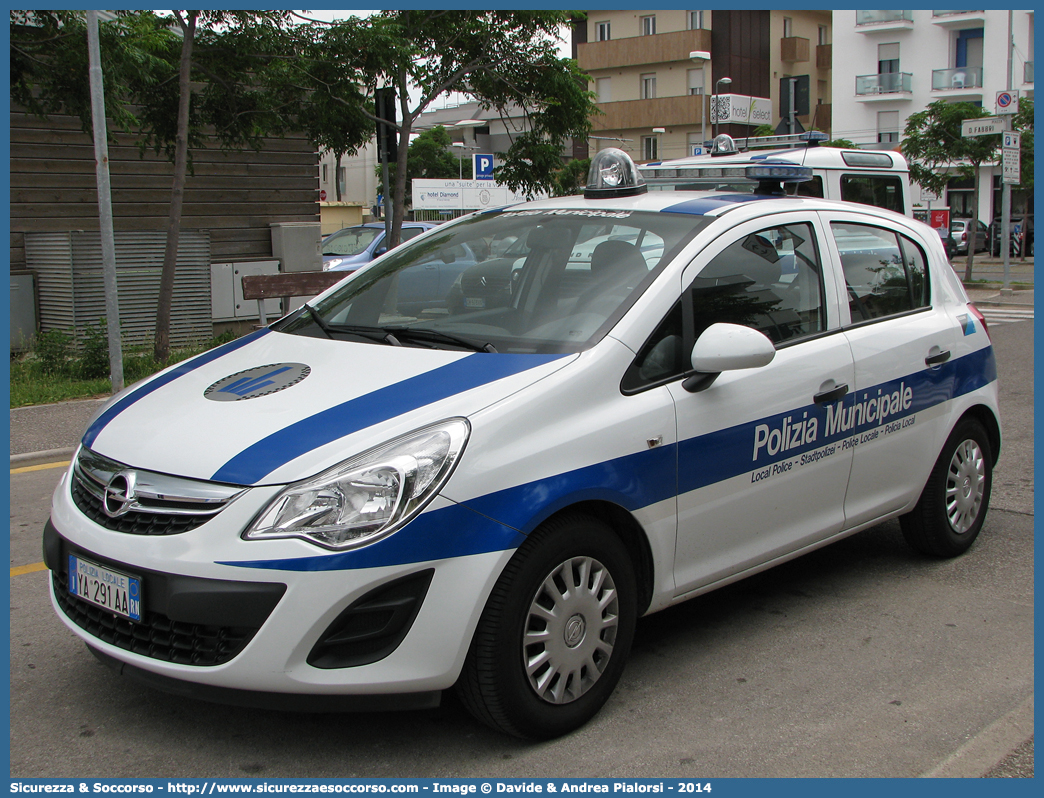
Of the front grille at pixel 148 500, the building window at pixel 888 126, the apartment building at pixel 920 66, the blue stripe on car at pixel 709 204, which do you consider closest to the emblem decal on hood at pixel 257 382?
the front grille at pixel 148 500

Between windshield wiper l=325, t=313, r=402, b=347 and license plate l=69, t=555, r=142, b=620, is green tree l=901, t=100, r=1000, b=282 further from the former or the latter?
license plate l=69, t=555, r=142, b=620

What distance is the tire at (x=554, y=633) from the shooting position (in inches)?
122

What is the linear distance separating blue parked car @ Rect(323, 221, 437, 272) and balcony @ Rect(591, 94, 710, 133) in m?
39.9

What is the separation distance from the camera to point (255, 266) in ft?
50.2

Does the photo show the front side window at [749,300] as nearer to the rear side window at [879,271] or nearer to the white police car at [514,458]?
the white police car at [514,458]

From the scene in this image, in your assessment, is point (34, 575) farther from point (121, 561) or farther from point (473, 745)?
point (473, 745)

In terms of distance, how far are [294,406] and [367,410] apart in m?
0.25

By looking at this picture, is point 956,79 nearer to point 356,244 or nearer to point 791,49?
point 791,49

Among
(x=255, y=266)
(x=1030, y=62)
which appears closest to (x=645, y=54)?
(x=1030, y=62)

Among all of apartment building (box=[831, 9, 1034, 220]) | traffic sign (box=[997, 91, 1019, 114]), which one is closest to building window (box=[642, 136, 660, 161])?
apartment building (box=[831, 9, 1034, 220])

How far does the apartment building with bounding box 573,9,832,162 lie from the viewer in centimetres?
5888

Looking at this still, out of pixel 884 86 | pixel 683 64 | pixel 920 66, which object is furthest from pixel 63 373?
pixel 683 64

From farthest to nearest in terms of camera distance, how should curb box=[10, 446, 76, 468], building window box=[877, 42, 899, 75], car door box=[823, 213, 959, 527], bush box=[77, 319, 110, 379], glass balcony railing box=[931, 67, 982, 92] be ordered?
building window box=[877, 42, 899, 75], glass balcony railing box=[931, 67, 982, 92], bush box=[77, 319, 110, 379], curb box=[10, 446, 76, 468], car door box=[823, 213, 959, 527]

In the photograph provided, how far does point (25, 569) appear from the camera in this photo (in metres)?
5.03
